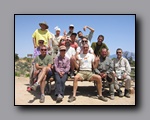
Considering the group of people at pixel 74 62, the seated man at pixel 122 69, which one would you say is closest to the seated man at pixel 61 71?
the group of people at pixel 74 62

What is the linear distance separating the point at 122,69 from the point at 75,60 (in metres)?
0.74

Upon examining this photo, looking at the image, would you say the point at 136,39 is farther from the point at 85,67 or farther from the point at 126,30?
the point at 85,67

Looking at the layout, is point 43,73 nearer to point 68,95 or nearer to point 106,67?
point 68,95

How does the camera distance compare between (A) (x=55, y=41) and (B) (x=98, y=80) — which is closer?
(B) (x=98, y=80)

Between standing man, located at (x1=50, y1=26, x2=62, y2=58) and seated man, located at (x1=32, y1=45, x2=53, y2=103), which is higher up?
standing man, located at (x1=50, y1=26, x2=62, y2=58)

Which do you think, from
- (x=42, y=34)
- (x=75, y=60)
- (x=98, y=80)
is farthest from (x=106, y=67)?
(x=42, y=34)

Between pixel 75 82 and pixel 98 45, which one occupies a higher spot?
pixel 98 45

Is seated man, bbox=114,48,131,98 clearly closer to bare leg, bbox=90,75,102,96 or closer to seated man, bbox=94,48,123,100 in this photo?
seated man, bbox=94,48,123,100

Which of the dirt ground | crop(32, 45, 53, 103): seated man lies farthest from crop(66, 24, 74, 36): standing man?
the dirt ground

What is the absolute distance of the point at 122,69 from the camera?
5.45 metres

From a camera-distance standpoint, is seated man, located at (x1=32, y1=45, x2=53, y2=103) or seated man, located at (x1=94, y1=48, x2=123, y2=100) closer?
seated man, located at (x1=32, y1=45, x2=53, y2=103)

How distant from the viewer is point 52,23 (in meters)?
5.27

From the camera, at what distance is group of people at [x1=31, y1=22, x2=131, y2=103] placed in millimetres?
5289
